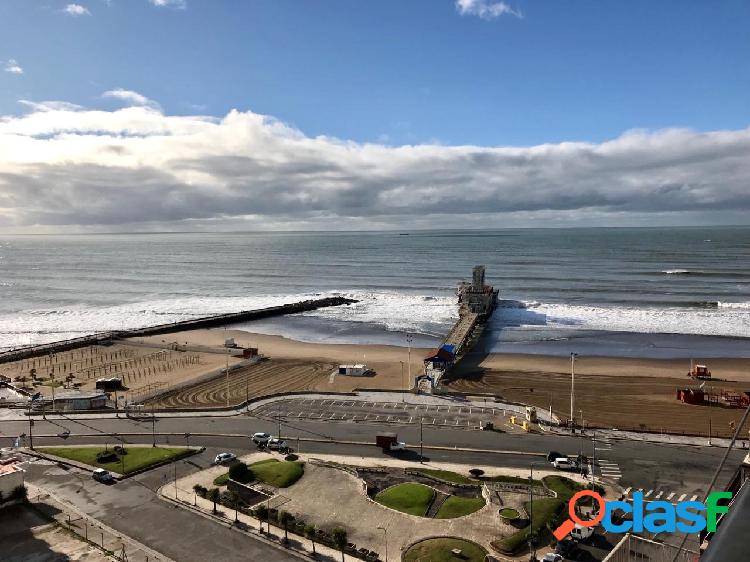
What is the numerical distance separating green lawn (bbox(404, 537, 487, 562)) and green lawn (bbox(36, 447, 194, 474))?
69.9 ft

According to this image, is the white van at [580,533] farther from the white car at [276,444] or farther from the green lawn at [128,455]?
the green lawn at [128,455]

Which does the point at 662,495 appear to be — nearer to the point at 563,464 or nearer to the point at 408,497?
the point at 563,464

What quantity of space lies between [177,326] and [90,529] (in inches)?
2875

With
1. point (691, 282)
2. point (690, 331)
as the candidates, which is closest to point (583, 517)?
point (690, 331)

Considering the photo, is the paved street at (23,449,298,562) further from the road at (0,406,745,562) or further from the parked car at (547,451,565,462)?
the parked car at (547,451,565,462)

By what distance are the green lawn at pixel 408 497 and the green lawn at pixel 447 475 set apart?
1.83 meters

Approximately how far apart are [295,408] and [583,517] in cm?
2931

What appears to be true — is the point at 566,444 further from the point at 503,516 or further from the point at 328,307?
the point at 328,307

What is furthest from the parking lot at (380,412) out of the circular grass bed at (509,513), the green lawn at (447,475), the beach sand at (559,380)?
the circular grass bed at (509,513)

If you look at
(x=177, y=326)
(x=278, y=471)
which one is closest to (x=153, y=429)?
(x=278, y=471)

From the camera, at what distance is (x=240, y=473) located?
124ft

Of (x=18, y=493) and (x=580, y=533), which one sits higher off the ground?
(x=18, y=493)

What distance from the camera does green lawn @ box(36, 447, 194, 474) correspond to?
133 feet

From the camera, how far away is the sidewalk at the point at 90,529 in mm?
29672
